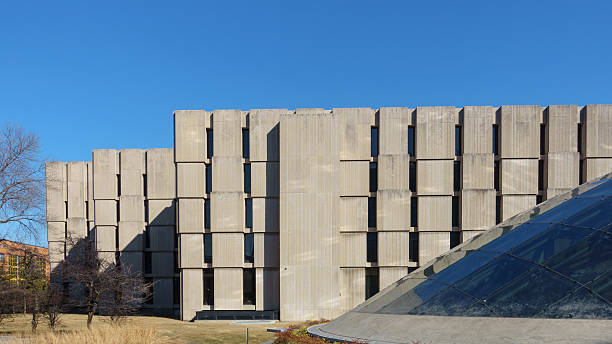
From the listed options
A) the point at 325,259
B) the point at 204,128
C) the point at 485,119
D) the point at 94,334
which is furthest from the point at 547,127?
the point at 94,334

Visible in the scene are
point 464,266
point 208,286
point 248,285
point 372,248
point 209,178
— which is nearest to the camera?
point 464,266

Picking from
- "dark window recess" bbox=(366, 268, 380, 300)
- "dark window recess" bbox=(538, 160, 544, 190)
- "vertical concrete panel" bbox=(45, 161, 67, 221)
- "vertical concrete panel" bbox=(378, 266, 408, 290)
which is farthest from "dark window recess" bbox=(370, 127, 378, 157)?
"vertical concrete panel" bbox=(45, 161, 67, 221)

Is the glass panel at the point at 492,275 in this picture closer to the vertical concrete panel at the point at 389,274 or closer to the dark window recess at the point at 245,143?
the vertical concrete panel at the point at 389,274

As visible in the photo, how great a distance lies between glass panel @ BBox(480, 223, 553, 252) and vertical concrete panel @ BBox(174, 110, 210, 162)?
2564 cm

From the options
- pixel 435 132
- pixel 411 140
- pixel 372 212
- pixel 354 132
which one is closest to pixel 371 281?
pixel 372 212

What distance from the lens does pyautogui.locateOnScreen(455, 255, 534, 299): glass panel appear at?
8781 millimetres

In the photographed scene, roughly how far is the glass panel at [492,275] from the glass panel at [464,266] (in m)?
0.20

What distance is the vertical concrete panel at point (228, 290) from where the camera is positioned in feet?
103

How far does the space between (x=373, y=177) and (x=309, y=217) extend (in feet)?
19.8

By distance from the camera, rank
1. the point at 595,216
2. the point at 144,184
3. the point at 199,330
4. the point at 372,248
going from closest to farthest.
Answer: the point at 595,216, the point at 199,330, the point at 372,248, the point at 144,184

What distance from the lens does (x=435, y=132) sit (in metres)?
31.1

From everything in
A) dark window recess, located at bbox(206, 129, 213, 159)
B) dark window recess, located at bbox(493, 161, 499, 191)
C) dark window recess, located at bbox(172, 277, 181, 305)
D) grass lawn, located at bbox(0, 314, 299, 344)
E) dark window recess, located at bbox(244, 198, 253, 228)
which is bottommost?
dark window recess, located at bbox(172, 277, 181, 305)

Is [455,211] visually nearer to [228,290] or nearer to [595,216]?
[228,290]

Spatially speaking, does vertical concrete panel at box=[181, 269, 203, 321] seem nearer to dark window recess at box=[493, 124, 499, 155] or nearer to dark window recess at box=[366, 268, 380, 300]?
dark window recess at box=[366, 268, 380, 300]
